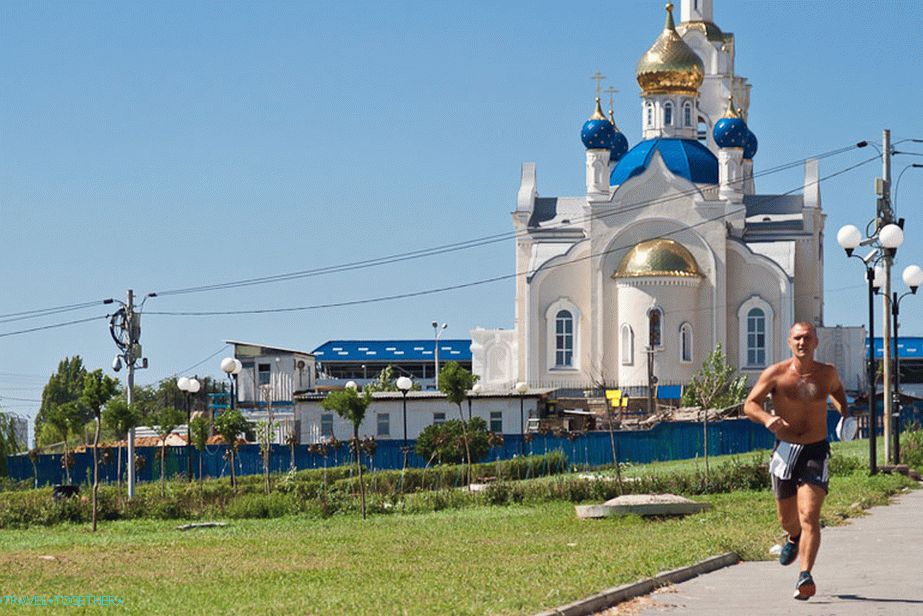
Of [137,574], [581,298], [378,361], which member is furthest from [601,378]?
[137,574]

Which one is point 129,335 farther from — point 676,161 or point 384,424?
point 676,161

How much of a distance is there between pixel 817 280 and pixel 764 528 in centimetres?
5182

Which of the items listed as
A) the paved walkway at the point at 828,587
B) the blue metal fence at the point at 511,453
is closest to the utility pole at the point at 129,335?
the blue metal fence at the point at 511,453

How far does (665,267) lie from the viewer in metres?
61.5

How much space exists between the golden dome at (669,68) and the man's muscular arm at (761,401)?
55.2 m

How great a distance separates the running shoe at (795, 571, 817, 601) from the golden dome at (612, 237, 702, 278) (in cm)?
5118

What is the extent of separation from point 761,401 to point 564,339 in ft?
174

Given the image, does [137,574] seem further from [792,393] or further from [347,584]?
[792,393]

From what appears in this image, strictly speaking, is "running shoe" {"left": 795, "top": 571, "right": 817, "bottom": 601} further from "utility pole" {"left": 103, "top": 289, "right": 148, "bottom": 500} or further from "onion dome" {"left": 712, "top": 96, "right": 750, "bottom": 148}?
"onion dome" {"left": 712, "top": 96, "right": 750, "bottom": 148}

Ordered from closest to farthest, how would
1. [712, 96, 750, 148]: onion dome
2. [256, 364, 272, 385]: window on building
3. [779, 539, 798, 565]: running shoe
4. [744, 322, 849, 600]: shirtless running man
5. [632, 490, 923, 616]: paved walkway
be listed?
1. [632, 490, 923, 616]: paved walkway
2. [744, 322, 849, 600]: shirtless running man
3. [779, 539, 798, 565]: running shoe
4. [256, 364, 272, 385]: window on building
5. [712, 96, 750, 148]: onion dome

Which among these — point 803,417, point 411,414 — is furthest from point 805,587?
point 411,414

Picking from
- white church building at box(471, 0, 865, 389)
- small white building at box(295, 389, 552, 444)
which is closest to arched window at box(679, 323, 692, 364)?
white church building at box(471, 0, 865, 389)

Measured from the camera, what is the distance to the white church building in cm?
6175

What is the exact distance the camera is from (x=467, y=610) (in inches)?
398
